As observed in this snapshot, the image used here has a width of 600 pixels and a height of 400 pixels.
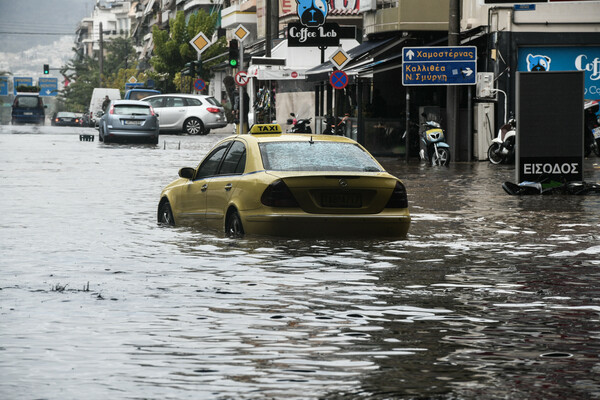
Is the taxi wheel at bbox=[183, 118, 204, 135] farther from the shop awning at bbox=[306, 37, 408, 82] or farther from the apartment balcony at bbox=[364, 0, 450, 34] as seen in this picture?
the apartment balcony at bbox=[364, 0, 450, 34]

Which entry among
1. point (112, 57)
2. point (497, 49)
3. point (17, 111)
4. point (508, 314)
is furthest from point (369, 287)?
point (112, 57)

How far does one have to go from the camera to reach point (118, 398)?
5.89 meters

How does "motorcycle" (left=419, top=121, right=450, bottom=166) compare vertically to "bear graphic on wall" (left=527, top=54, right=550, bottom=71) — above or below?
below

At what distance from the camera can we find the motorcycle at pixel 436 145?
31.8 meters

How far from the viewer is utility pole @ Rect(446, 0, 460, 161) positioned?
31.7 meters

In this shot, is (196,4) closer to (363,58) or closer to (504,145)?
(363,58)

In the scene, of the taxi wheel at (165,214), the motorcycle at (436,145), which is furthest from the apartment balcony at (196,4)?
the taxi wheel at (165,214)

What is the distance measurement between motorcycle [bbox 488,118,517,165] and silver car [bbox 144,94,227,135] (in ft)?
79.7

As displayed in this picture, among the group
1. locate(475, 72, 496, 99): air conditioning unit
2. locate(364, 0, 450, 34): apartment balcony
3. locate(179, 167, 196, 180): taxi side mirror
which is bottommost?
locate(179, 167, 196, 180): taxi side mirror

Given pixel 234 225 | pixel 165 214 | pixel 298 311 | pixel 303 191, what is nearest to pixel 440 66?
pixel 165 214

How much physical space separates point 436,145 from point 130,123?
1602 cm

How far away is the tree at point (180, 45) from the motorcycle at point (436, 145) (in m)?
53.7

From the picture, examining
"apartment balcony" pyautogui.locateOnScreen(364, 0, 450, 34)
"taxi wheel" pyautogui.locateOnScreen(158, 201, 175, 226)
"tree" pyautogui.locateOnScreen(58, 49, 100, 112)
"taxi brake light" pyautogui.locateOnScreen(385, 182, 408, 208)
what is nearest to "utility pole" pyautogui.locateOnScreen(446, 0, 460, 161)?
"apartment balcony" pyautogui.locateOnScreen(364, 0, 450, 34)

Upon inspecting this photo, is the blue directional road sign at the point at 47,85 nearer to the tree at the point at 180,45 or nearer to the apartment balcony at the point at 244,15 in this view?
the tree at the point at 180,45
